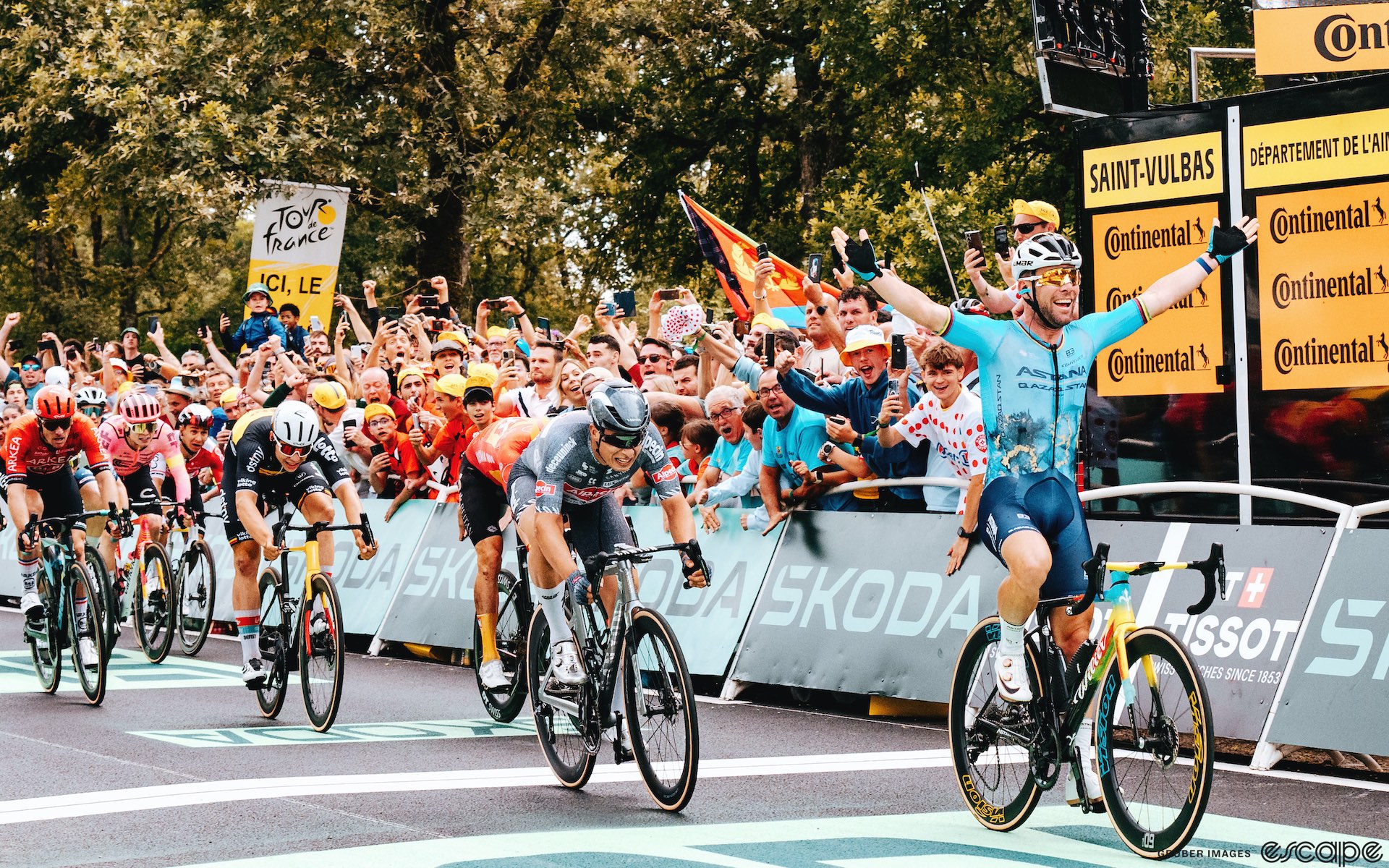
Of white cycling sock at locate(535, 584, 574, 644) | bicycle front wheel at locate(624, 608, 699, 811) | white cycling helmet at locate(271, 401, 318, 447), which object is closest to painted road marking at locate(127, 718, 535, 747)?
white cycling helmet at locate(271, 401, 318, 447)

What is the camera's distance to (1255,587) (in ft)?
28.9

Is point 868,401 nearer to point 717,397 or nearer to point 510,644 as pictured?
point 717,397

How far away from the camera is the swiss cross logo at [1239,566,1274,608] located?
28.7ft

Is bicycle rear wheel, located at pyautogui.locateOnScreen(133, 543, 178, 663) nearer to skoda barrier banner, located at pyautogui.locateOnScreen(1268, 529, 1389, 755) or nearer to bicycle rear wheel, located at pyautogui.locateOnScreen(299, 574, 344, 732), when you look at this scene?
bicycle rear wheel, located at pyautogui.locateOnScreen(299, 574, 344, 732)

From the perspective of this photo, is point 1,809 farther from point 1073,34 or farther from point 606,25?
point 606,25

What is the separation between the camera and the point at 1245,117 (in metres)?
10.3

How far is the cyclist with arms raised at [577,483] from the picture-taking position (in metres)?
7.61

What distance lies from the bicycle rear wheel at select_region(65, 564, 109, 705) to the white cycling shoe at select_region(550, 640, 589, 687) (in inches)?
171

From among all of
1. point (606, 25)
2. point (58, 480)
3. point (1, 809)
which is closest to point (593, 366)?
point (58, 480)

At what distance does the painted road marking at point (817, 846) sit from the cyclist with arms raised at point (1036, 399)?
0.69 m

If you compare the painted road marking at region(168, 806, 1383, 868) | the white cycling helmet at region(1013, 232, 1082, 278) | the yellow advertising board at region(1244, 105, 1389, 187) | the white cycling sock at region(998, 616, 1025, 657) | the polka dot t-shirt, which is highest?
the yellow advertising board at region(1244, 105, 1389, 187)

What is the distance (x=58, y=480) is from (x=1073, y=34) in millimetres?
7955

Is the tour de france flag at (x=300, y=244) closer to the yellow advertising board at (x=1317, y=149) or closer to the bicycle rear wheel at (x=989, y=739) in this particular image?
the yellow advertising board at (x=1317, y=149)

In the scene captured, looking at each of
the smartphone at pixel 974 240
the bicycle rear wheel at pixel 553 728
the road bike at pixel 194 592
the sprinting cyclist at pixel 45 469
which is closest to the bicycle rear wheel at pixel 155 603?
the road bike at pixel 194 592
